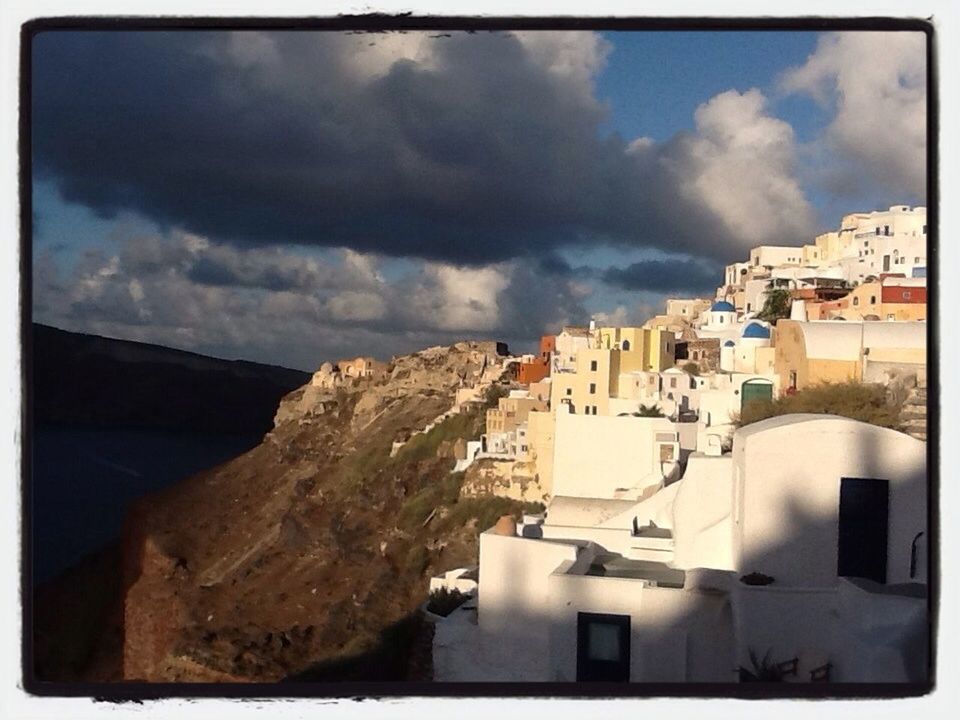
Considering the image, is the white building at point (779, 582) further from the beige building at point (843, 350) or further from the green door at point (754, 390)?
the green door at point (754, 390)

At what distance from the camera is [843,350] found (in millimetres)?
11789

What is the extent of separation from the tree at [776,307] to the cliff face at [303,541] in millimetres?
6883

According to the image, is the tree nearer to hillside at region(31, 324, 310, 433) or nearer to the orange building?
the orange building

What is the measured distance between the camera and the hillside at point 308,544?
14.6 metres

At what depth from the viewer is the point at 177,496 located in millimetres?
22312

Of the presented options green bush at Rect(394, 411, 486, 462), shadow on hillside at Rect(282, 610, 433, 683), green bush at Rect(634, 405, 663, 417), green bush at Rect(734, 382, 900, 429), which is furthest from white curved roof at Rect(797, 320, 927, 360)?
green bush at Rect(394, 411, 486, 462)

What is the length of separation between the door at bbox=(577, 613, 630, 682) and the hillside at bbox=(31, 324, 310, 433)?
282 inches

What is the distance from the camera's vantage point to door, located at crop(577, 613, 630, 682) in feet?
15.3

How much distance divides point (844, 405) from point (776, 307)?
40.3 ft

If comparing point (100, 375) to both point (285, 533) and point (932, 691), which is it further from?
point (932, 691)

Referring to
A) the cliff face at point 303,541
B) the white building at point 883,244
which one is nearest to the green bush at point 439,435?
the cliff face at point 303,541

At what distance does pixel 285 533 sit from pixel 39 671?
20.4 meters

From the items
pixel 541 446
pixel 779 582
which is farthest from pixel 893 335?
pixel 779 582

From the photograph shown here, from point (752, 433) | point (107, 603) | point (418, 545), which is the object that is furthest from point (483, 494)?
point (752, 433)
